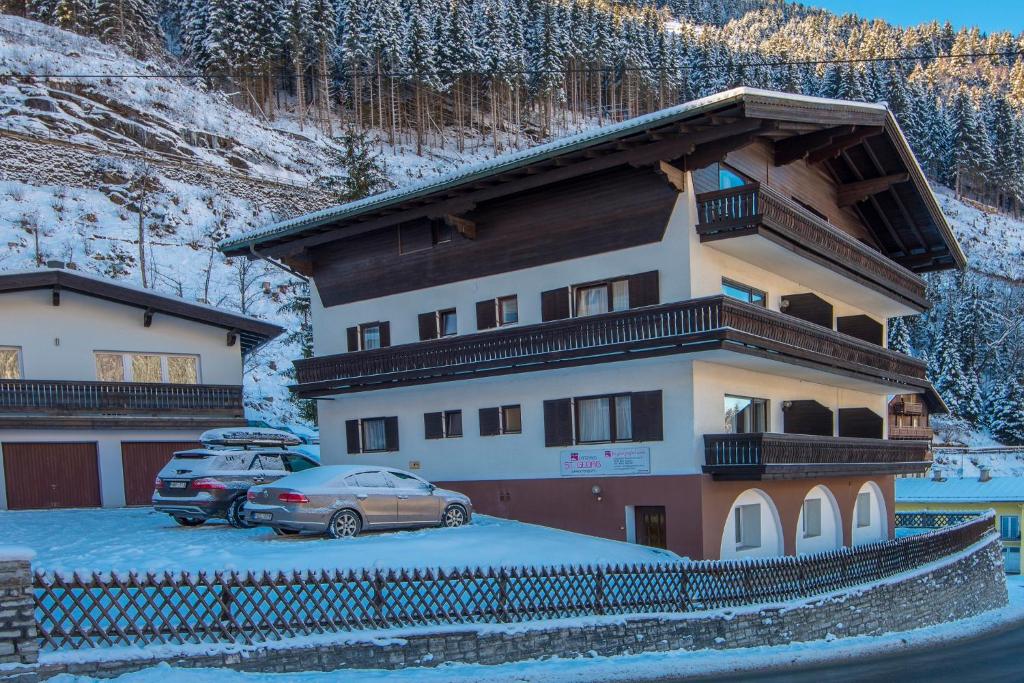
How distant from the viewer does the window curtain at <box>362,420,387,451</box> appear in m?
27.7

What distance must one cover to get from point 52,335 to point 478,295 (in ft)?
47.2

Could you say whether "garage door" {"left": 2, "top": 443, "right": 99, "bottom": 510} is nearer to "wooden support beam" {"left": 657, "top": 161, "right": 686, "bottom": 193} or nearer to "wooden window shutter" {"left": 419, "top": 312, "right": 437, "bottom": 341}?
"wooden window shutter" {"left": 419, "top": 312, "right": 437, "bottom": 341}

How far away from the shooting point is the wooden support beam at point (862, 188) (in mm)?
28047

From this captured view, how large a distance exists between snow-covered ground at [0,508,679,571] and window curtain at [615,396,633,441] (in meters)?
2.69

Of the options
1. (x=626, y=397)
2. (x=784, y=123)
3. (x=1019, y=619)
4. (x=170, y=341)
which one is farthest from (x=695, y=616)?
(x=170, y=341)

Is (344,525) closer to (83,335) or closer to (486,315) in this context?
(486,315)

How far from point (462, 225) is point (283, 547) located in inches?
438

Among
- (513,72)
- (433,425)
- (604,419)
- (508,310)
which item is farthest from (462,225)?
(513,72)

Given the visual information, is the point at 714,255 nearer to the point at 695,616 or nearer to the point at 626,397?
the point at 626,397

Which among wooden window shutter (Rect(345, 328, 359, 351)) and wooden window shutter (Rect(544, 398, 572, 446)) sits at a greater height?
wooden window shutter (Rect(345, 328, 359, 351))

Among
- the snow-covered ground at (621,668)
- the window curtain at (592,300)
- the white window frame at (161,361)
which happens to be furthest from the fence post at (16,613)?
the white window frame at (161,361)

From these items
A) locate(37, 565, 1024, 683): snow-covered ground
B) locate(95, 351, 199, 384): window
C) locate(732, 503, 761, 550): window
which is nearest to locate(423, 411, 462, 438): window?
locate(732, 503, 761, 550): window

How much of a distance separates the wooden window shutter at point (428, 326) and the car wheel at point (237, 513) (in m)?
7.85

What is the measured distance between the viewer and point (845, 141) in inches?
955
